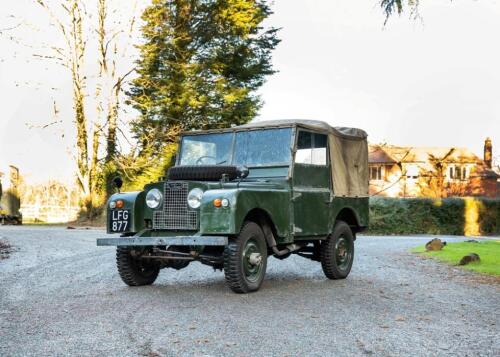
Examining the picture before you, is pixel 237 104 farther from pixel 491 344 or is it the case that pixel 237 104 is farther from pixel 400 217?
pixel 491 344

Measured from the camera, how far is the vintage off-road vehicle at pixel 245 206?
314 inches

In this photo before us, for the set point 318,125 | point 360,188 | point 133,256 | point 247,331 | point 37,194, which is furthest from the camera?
point 37,194

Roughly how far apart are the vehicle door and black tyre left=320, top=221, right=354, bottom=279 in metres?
0.38

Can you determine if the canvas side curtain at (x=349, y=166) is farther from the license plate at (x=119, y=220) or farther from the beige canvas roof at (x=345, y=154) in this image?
the license plate at (x=119, y=220)

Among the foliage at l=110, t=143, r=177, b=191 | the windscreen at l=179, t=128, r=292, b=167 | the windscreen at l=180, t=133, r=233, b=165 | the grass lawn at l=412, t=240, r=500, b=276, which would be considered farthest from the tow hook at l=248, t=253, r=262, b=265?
the foliage at l=110, t=143, r=177, b=191

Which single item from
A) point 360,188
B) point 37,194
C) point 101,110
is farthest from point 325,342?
point 37,194

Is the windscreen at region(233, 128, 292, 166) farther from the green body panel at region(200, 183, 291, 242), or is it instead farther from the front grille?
the front grille

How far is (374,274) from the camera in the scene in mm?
11422

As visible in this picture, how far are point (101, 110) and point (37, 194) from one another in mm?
7837

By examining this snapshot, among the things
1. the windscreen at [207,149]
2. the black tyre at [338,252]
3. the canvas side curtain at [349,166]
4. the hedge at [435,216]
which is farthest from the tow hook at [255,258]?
the hedge at [435,216]

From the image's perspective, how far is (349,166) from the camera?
426 inches

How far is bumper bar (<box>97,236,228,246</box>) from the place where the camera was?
774cm

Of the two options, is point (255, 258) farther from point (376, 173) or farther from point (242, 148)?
point (376, 173)

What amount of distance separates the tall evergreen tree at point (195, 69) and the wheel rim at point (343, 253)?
20551 mm
